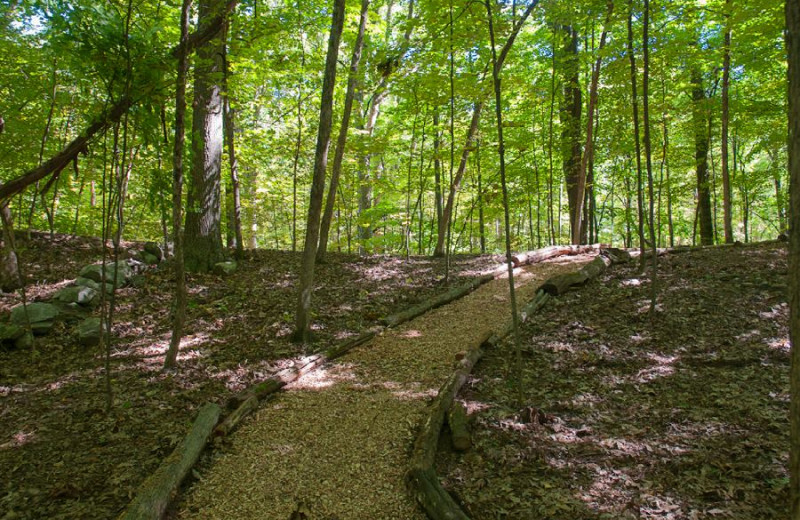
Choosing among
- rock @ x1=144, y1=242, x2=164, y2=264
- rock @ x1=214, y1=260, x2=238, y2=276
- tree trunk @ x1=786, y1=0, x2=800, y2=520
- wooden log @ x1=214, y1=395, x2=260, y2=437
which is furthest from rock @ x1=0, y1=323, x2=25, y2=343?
tree trunk @ x1=786, y1=0, x2=800, y2=520

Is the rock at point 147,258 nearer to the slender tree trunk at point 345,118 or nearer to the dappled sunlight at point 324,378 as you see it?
the slender tree trunk at point 345,118

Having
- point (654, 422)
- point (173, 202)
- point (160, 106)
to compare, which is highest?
point (160, 106)

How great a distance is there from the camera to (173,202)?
15.3 feet

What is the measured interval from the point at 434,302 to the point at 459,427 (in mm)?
3897

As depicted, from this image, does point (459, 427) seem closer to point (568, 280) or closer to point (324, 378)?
point (324, 378)

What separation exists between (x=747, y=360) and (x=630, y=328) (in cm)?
138

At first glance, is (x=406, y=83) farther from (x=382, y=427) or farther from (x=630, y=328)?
(x=382, y=427)

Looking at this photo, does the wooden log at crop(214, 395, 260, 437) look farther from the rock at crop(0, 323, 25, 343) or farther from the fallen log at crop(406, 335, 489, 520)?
the rock at crop(0, 323, 25, 343)

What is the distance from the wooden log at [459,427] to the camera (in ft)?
12.0

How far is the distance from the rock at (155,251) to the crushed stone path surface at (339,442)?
221 inches

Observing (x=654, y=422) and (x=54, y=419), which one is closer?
(x=654, y=422)

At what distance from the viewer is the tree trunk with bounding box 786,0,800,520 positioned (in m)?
1.79

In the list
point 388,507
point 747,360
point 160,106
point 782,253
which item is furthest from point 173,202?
point 782,253

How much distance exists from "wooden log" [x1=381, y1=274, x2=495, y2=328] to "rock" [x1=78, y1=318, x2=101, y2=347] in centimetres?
417
